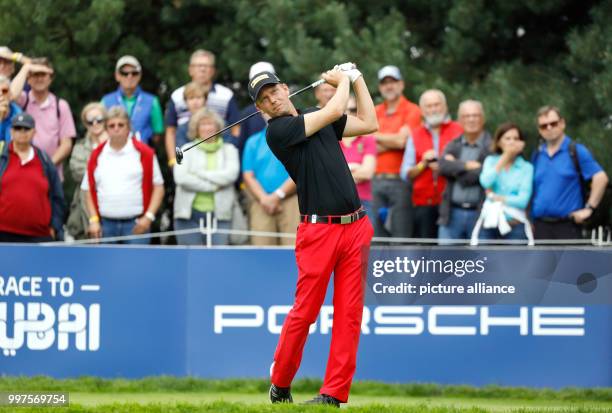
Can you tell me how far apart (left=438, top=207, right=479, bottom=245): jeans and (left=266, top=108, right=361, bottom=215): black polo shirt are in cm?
341

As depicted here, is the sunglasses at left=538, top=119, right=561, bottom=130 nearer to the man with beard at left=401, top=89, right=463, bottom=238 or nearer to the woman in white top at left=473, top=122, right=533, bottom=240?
the woman in white top at left=473, top=122, right=533, bottom=240

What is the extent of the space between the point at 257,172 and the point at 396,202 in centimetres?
133

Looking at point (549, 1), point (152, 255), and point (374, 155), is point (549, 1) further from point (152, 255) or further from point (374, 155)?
point (152, 255)

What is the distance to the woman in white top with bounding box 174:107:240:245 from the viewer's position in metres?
11.5

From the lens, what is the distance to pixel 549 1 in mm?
13422

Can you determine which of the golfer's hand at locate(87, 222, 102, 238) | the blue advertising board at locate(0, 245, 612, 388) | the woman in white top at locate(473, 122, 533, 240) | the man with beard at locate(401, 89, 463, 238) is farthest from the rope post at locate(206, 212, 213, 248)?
the woman in white top at locate(473, 122, 533, 240)

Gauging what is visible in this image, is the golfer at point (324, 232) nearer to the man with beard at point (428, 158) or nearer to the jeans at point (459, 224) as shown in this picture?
the jeans at point (459, 224)

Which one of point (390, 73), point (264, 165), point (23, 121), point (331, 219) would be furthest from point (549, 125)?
point (23, 121)

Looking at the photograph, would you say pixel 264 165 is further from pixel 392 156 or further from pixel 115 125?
pixel 115 125

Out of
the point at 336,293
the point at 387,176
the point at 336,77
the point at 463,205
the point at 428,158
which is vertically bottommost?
the point at 336,293

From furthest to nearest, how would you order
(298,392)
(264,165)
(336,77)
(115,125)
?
1. (264,165)
2. (115,125)
3. (298,392)
4. (336,77)

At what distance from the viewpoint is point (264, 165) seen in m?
11.7

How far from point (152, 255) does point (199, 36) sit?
545 cm

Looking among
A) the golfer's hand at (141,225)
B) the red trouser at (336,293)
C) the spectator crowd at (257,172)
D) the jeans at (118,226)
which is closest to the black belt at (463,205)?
the spectator crowd at (257,172)
